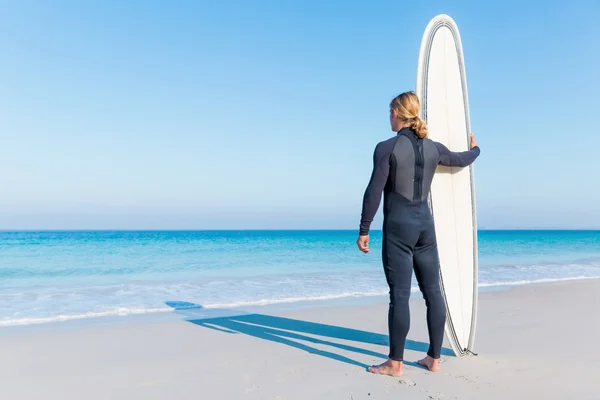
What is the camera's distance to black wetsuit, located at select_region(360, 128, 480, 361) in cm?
274

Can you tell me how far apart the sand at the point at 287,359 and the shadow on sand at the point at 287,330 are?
11 millimetres

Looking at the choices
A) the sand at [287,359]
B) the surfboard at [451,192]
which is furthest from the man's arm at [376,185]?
the sand at [287,359]

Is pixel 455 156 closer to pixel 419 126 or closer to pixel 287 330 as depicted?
pixel 419 126

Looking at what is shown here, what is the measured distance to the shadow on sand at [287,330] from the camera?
11.8ft

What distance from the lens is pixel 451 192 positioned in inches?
132

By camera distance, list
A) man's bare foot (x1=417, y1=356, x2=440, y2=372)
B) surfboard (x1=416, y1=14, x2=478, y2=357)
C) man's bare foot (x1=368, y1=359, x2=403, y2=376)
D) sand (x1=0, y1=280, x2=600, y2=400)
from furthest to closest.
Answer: surfboard (x1=416, y1=14, x2=478, y2=357)
man's bare foot (x1=417, y1=356, x2=440, y2=372)
man's bare foot (x1=368, y1=359, x2=403, y2=376)
sand (x1=0, y1=280, x2=600, y2=400)

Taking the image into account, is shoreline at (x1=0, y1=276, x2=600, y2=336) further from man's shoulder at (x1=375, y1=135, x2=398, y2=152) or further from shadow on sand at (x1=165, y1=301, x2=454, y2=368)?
man's shoulder at (x1=375, y1=135, x2=398, y2=152)

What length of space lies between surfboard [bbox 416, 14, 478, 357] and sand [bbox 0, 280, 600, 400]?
0.32 m

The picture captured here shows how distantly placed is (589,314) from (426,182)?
11.3 feet

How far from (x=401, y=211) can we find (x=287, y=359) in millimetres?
1374

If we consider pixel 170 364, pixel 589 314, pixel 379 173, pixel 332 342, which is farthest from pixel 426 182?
pixel 589 314

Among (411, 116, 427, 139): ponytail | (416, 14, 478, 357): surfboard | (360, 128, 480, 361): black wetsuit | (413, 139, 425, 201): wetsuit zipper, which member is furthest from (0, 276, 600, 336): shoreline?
(411, 116, 427, 139): ponytail

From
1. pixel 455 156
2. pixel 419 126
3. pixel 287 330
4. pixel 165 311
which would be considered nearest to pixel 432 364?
pixel 455 156

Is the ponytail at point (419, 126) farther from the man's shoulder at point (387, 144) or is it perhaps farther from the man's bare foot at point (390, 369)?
the man's bare foot at point (390, 369)
